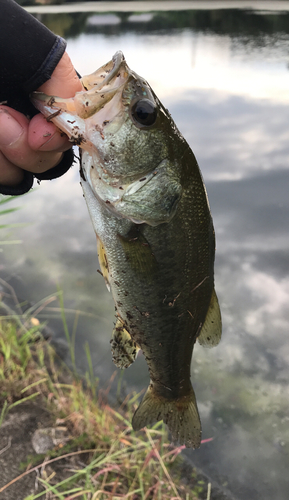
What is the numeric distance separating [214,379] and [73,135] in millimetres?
3537

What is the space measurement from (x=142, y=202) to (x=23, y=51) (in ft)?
2.57

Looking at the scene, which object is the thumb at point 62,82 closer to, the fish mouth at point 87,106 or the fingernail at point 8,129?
the fish mouth at point 87,106

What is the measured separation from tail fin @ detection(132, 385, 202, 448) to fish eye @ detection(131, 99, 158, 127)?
1.41 meters

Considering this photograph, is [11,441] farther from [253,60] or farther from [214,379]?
[253,60]

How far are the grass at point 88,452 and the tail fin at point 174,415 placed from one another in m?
0.76

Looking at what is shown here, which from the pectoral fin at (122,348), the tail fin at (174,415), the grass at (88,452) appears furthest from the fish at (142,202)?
the grass at (88,452)

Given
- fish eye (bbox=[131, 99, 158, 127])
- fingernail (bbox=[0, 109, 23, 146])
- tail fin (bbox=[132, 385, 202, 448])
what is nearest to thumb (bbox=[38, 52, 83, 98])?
fingernail (bbox=[0, 109, 23, 146])

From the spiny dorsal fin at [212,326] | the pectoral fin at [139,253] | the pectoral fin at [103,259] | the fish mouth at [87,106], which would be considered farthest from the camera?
the spiny dorsal fin at [212,326]

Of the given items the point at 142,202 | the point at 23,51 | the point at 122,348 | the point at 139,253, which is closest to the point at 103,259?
the point at 139,253

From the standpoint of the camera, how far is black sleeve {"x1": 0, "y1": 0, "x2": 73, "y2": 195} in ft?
4.85

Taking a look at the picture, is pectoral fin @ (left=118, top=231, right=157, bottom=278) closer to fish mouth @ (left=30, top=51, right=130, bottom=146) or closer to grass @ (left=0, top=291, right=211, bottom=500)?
fish mouth @ (left=30, top=51, right=130, bottom=146)

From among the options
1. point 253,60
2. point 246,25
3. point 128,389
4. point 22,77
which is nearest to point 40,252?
point 128,389

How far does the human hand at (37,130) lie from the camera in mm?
1541

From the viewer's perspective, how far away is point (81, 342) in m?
4.72
